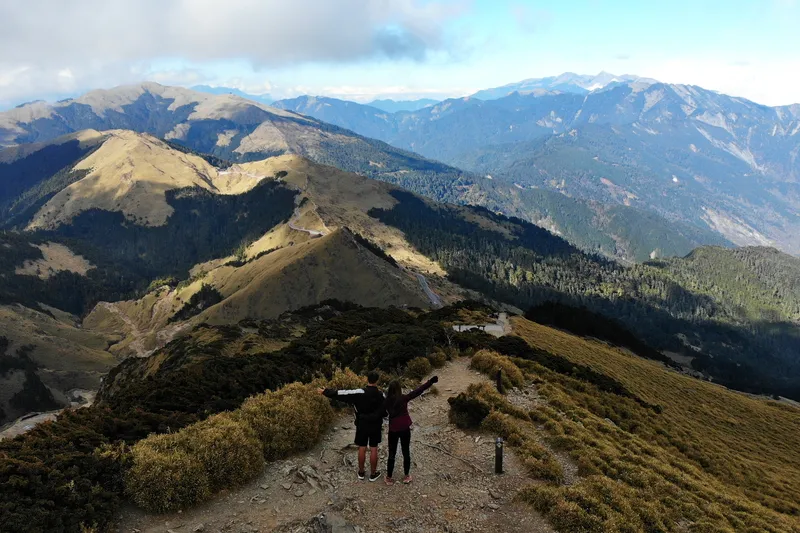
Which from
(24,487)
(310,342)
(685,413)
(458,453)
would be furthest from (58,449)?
(685,413)

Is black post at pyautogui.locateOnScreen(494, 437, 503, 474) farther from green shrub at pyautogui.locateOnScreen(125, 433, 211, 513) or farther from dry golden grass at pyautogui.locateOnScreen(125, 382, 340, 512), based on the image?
green shrub at pyautogui.locateOnScreen(125, 433, 211, 513)

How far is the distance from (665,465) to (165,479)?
23.2 meters

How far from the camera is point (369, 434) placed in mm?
17094

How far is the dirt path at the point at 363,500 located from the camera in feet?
48.4

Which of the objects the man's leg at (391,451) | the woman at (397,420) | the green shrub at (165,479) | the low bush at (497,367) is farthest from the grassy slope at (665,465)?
the green shrub at (165,479)

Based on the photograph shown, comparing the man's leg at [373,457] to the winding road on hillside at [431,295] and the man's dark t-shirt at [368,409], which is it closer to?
the man's dark t-shirt at [368,409]

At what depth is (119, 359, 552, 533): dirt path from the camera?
14.8 meters

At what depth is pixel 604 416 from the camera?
31.9m

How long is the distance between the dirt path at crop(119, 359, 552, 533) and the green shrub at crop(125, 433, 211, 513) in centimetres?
38

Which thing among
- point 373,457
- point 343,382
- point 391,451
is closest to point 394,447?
point 391,451

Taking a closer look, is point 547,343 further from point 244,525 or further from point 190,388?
point 244,525

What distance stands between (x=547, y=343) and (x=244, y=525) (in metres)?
49.7

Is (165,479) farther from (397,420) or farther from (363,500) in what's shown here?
(397,420)

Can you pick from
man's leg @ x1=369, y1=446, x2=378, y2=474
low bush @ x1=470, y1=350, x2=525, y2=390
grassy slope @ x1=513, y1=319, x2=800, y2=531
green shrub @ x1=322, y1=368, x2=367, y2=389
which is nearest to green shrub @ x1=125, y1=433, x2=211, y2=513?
man's leg @ x1=369, y1=446, x2=378, y2=474
